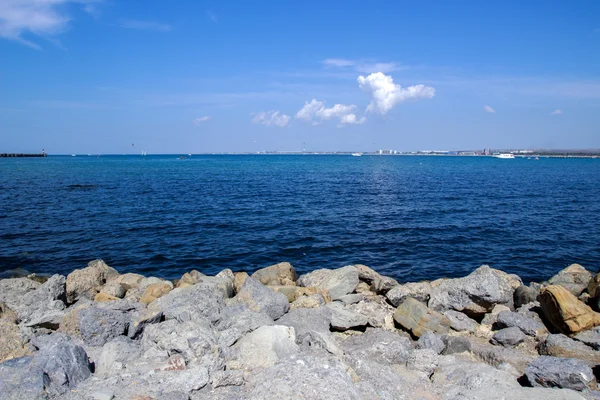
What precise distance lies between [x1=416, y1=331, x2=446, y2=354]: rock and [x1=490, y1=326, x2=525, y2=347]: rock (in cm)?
173

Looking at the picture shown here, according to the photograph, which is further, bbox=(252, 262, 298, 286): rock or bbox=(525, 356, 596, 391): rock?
bbox=(252, 262, 298, 286): rock

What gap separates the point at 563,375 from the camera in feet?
27.1

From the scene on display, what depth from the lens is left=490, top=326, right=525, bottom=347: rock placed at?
10922mm

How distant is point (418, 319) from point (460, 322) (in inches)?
64.7

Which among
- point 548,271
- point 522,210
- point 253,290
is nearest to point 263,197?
point 522,210

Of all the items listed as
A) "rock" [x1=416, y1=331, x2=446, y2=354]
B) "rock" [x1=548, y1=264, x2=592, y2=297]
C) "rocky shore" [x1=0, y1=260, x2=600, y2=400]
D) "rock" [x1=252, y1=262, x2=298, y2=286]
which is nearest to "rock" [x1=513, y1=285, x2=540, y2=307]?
"rocky shore" [x1=0, y1=260, x2=600, y2=400]

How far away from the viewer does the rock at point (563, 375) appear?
822 cm

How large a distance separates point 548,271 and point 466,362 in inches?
611

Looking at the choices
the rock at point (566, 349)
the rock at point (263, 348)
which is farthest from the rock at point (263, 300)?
the rock at point (566, 349)

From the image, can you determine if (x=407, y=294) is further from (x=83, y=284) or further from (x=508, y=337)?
(x=83, y=284)

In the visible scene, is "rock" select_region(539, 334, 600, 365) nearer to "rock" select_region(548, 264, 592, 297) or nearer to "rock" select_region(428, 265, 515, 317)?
"rock" select_region(428, 265, 515, 317)

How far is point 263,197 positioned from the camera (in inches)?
1950

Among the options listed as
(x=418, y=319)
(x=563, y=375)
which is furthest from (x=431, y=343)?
(x=563, y=375)

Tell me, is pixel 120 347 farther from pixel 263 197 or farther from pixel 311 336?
pixel 263 197
